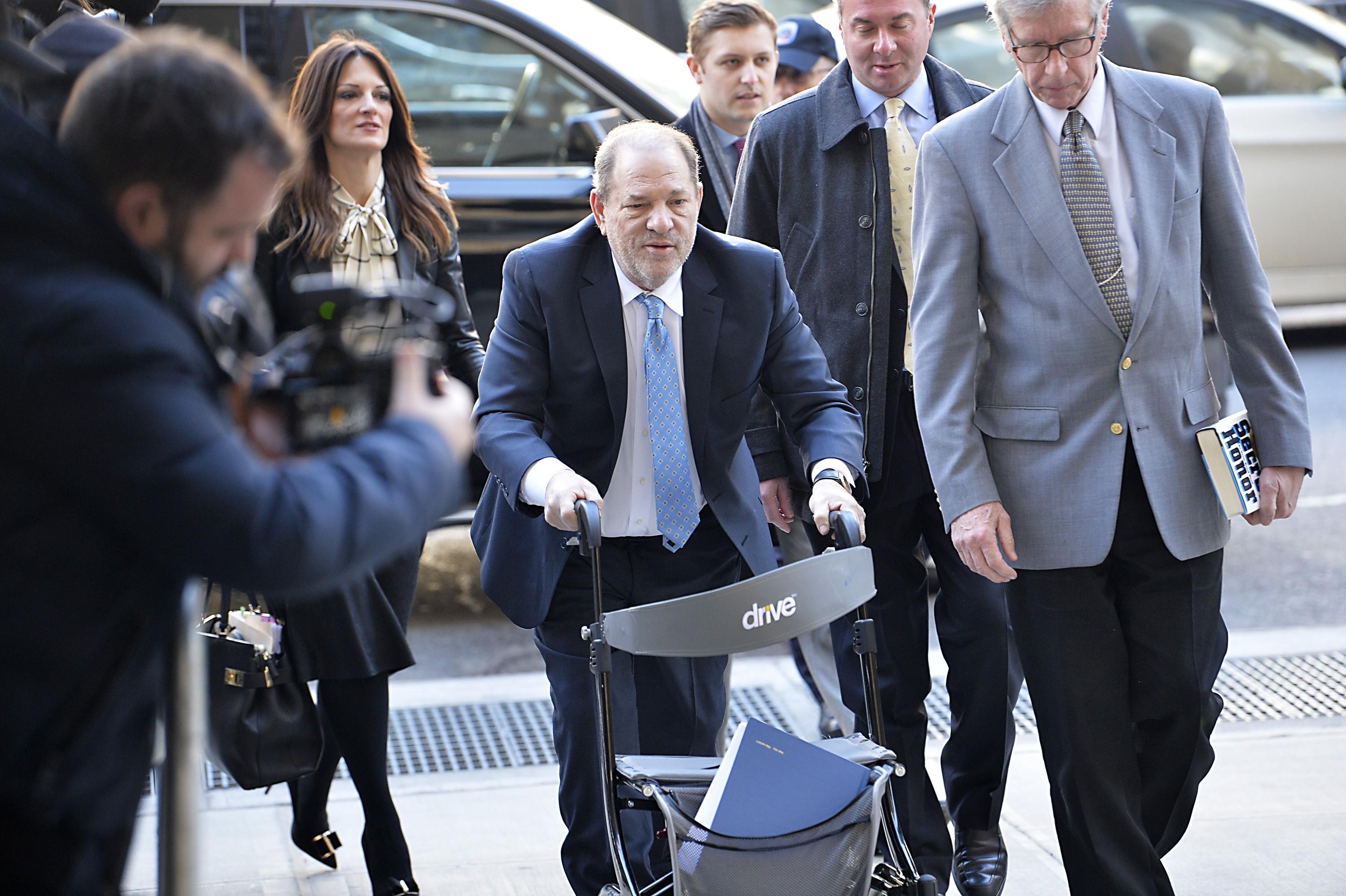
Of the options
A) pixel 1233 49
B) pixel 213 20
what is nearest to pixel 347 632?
pixel 213 20

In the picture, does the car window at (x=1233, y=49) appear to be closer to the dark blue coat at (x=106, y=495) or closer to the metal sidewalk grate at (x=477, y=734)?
the metal sidewalk grate at (x=477, y=734)

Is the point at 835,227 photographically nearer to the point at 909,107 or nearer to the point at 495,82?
the point at 909,107

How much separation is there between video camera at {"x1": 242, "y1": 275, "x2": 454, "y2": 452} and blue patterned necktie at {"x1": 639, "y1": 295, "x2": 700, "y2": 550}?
138 centimetres

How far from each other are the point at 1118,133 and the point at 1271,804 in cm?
188

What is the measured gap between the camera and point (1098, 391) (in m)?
3.18

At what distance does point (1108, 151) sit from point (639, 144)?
0.95 meters

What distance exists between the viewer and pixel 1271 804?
407 cm

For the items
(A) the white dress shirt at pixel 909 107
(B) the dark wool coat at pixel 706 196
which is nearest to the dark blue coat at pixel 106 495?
(A) the white dress shirt at pixel 909 107

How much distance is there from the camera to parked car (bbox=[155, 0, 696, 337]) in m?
5.79

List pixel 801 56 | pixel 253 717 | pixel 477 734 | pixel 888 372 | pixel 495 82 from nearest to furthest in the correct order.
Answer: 1. pixel 253 717
2. pixel 888 372
3. pixel 477 734
4. pixel 801 56
5. pixel 495 82

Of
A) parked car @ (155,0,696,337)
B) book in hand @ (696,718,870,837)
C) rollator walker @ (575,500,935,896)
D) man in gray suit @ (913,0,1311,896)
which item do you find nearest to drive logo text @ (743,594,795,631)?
rollator walker @ (575,500,935,896)

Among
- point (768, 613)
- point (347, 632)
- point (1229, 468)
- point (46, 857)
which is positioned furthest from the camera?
point (347, 632)

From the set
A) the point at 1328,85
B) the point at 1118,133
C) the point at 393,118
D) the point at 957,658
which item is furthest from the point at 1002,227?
the point at 1328,85

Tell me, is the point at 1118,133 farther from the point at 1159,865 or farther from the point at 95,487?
the point at 95,487
